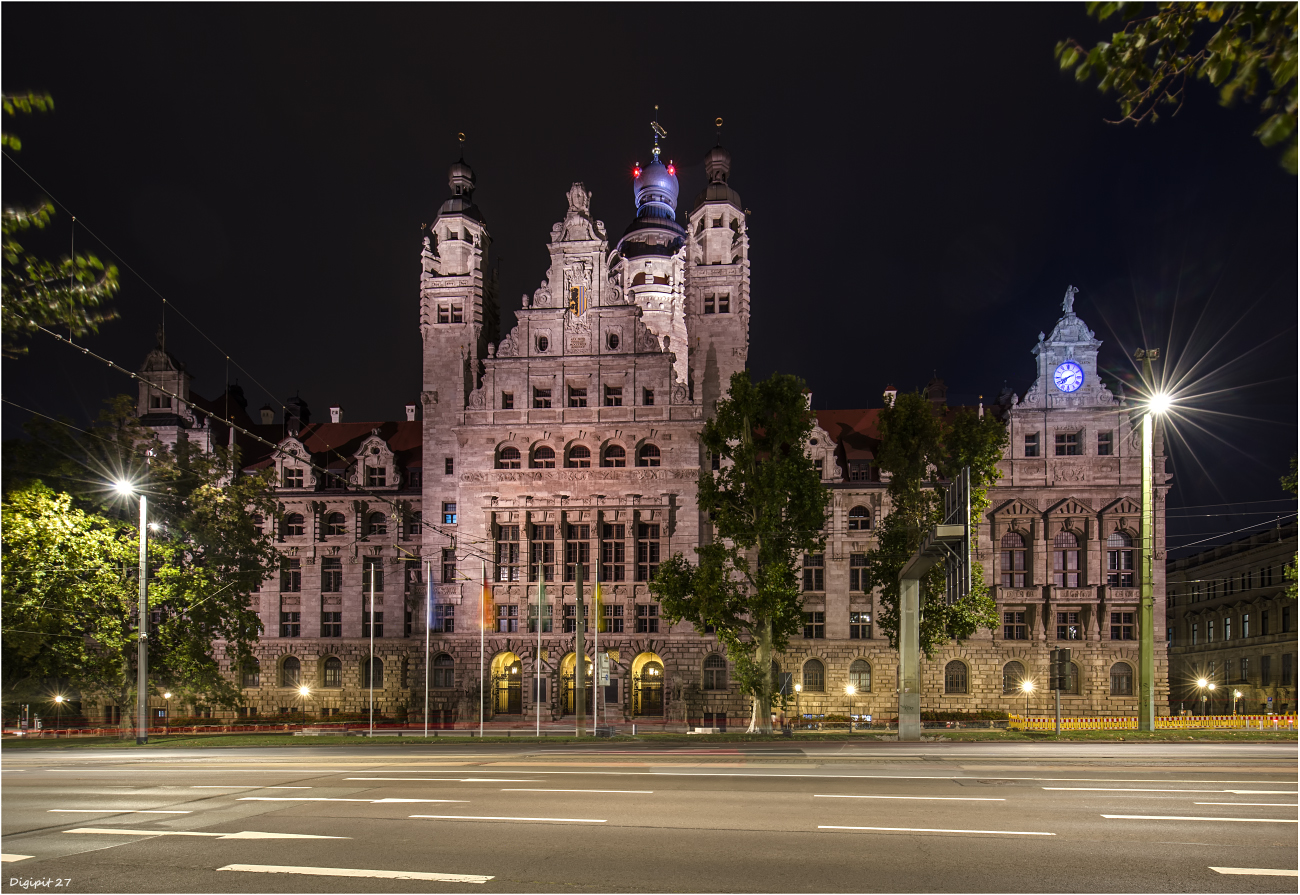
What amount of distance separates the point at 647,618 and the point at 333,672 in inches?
784

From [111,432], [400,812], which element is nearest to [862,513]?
[111,432]

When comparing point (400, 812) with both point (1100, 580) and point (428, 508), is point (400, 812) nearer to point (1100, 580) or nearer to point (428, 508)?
point (428, 508)

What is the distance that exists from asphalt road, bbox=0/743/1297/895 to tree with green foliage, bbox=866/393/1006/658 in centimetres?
1543

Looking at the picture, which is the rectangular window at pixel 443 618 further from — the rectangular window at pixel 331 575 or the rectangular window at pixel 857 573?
the rectangular window at pixel 857 573

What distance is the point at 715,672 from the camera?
2042 inches

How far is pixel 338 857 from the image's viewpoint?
11.5 metres

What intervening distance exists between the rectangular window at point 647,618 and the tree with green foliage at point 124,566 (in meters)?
20.1

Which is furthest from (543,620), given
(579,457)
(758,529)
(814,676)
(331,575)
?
(758,529)

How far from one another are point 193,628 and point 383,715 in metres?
17.2

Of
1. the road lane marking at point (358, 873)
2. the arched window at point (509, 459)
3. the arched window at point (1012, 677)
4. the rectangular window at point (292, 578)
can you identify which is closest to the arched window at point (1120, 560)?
the arched window at point (1012, 677)

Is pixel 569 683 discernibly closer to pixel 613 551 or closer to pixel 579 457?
pixel 613 551

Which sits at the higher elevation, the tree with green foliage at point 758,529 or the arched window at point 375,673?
the tree with green foliage at point 758,529

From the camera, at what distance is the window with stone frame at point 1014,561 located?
173ft

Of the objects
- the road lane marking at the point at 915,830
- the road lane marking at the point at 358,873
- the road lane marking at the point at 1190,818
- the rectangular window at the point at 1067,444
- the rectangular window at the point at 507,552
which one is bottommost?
the road lane marking at the point at 1190,818
